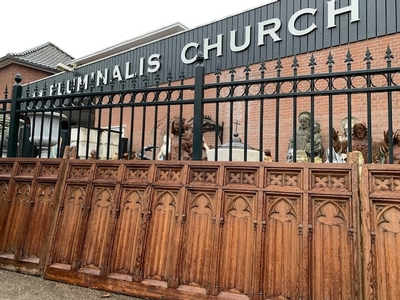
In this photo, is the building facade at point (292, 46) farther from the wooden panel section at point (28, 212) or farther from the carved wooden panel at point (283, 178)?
the carved wooden panel at point (283, 178)

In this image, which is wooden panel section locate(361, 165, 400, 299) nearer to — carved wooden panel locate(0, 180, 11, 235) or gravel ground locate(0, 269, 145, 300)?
gravel ground locate(0, 269, 145, 300)

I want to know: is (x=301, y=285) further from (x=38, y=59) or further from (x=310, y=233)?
(x=38, y=59)

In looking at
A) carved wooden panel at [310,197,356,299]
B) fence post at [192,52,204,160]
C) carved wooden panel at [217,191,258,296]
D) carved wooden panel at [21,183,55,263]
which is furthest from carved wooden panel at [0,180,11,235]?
carved wooden panel at [310,197,356,299]

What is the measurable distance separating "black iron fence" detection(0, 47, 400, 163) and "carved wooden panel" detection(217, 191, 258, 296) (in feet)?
1.62

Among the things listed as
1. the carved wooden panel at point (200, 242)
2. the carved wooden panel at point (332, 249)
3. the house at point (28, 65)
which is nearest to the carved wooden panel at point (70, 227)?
the carved wooden panel at point (200, 242)

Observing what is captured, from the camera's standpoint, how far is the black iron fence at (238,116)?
2578 mm

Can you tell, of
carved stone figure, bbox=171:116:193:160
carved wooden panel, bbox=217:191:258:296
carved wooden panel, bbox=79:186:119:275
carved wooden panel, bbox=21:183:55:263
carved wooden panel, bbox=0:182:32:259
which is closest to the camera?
carved wooden panel, bbox=217:191:258:296

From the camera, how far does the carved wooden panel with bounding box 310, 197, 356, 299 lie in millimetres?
2070

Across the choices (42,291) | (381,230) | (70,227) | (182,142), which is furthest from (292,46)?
(42,291)

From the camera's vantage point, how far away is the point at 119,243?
273cm

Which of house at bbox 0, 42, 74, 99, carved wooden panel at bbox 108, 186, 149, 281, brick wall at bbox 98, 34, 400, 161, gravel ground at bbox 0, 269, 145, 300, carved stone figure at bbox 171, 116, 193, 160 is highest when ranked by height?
house at bbox 0, 42, 74, 99

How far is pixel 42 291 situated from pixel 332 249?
2.42m

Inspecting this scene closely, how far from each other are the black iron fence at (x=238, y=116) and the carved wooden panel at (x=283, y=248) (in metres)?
0.50

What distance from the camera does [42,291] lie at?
260 cm
